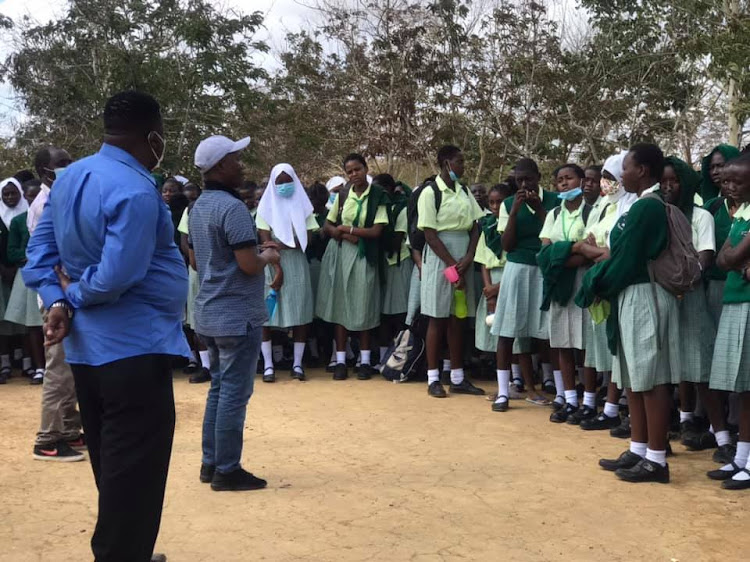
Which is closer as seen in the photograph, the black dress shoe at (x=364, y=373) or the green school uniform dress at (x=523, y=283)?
the green school uniform dress at (x=523, y=283)

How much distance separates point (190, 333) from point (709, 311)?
570 centimetres

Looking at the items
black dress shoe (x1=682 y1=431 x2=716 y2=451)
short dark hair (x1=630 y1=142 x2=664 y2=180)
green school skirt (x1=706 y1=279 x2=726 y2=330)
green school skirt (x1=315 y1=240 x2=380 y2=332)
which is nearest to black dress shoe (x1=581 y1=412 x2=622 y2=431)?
black dress shoe (x1=682 y1=431 x2=716 y2=451)

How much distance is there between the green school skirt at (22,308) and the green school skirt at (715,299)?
6.34 m

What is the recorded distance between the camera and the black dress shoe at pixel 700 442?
232 inches

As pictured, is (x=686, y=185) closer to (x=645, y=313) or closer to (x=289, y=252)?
(x=645, y=313)

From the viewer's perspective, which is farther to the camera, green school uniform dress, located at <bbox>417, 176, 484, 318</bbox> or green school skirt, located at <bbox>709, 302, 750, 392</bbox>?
green school uniform dress, located at <bbox>417, 176, 484, 318</bbox>

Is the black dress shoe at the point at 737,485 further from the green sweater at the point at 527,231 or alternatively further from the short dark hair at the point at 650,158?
the green sweater at the point at 527,231

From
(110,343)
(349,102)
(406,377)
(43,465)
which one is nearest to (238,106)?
(349,102)

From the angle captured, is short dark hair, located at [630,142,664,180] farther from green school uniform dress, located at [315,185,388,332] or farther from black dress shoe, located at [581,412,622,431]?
green school uniform dress, located at [315,185,388,332]

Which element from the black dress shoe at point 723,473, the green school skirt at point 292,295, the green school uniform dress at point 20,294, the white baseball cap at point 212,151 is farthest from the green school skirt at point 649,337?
the green school uniform dress at point 20,294

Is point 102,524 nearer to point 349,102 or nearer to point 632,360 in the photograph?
point 632,360

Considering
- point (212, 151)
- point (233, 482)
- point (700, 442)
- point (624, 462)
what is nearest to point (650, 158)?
point (624, 462)

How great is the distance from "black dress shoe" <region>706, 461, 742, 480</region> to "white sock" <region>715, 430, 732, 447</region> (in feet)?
1.19

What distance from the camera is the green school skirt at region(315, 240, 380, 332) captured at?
8.85 m
